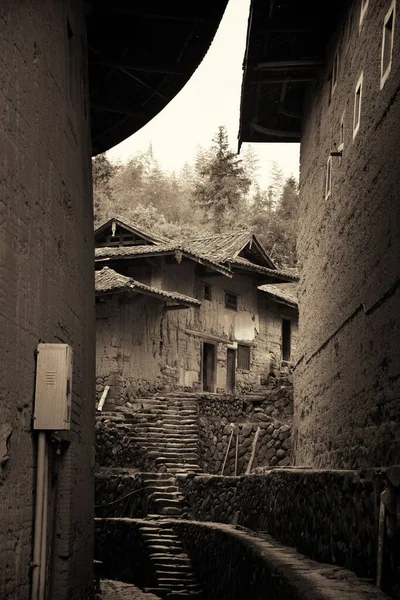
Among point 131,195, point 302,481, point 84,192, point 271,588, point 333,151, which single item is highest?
point 131,195

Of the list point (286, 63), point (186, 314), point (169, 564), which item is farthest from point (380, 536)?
point (186, 314)

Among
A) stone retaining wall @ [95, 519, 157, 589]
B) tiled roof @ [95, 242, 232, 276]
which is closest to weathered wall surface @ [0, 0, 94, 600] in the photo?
stone retaining wall @ [95, 519, 157, 589]

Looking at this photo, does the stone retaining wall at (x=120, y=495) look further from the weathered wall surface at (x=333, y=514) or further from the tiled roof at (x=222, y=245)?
the tiled roof at (x=222, y=245)

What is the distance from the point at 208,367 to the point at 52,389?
23.1 metres

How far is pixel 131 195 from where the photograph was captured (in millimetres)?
69312

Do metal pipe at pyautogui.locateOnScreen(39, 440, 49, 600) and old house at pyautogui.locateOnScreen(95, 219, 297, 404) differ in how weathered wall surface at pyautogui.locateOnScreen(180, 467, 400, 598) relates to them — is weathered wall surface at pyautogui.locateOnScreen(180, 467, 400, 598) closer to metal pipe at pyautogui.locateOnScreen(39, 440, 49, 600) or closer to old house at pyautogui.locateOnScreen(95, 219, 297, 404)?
metal pipe at pyautogui.locateOnScreen(39, 440, 49, 600)

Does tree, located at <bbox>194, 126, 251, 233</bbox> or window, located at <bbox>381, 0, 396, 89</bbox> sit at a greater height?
tree, located at <bbox>194, 126, 251, 233</bbox>

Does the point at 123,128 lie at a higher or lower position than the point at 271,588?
higher

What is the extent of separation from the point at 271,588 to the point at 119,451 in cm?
1442

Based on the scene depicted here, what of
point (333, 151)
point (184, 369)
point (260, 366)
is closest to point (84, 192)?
point (333, 151)

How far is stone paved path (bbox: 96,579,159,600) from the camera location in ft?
46.7

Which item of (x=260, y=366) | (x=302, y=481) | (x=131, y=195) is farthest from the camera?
(x=131, y=195)

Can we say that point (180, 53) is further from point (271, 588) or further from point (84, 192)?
point (271, 588)

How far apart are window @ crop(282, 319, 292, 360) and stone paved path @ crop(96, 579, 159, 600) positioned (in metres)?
18.2
